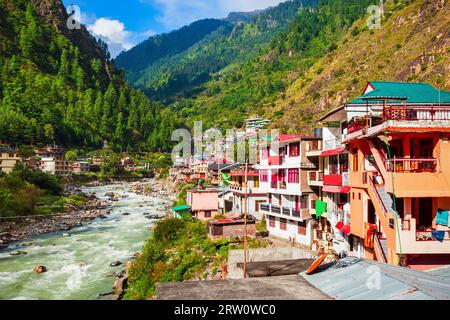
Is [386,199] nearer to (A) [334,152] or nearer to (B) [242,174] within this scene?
(A) [334,152]

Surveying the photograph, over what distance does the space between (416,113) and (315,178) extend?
9311 millimetres

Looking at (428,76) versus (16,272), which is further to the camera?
(428,76)

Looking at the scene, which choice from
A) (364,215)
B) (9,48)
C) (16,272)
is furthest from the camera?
(9,48)

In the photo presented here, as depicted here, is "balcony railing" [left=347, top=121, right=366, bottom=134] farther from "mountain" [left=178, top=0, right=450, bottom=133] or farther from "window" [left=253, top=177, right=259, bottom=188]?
"mountain" [left=178, top=0, right=450, bottom=133]

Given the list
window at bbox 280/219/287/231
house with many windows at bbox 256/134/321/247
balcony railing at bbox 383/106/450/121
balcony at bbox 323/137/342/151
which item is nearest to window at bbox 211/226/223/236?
house with many windows at bbox 256/134/321/247

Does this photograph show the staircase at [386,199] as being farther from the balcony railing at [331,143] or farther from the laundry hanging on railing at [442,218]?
the balcony railing at [331,143]

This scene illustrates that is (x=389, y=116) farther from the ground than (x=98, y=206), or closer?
farther from the ground

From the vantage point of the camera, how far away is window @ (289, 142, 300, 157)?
2656 centimetres

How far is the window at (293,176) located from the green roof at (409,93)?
336 inches
